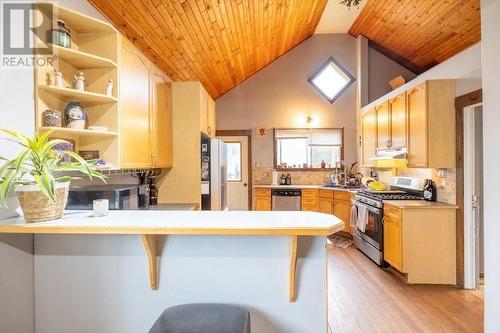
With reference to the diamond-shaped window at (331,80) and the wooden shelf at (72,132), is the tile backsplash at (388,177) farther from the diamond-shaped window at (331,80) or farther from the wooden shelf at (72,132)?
the wooden shelf at (72,132)

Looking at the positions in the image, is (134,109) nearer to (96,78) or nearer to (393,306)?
(96,78)

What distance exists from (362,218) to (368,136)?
1.51 m

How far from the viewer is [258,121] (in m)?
5.87

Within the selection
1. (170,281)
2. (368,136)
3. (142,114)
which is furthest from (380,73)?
(170,281)

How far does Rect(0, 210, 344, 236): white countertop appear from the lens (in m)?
1.20

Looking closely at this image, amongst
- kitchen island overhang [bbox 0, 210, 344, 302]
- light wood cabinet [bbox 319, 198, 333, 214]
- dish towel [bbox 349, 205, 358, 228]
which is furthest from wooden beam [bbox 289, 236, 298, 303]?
light wood cabinet [bbox 319, 198, 333, 214]

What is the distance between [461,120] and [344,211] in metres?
2.36

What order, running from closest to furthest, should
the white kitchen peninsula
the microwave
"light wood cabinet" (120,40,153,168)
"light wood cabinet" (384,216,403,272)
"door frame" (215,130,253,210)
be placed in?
the white kitchen peninsula < the microwave < "light wood cabinet" (120,40,153,168) < "light wood cabinet" (384,216,403,272) < "door frame" (215,130,253,210)

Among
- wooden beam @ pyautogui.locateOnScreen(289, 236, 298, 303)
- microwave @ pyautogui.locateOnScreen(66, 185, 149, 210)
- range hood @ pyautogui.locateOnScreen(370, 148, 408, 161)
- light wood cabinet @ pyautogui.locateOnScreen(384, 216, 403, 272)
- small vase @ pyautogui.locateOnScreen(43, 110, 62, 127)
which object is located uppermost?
small vase @ pyautogui.locateOnScreen(43, 110, 62, 127)

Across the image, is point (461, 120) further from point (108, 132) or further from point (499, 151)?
point (108, 132)

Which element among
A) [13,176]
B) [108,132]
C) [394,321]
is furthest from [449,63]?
[13,176]

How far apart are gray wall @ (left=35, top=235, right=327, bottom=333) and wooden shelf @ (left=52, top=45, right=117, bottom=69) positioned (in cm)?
110

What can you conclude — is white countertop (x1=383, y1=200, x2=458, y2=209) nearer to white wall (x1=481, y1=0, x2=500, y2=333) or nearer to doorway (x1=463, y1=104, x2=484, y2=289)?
doorway (x1=463, y1=104, x2=484, y2=289)

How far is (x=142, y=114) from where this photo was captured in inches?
92.4
